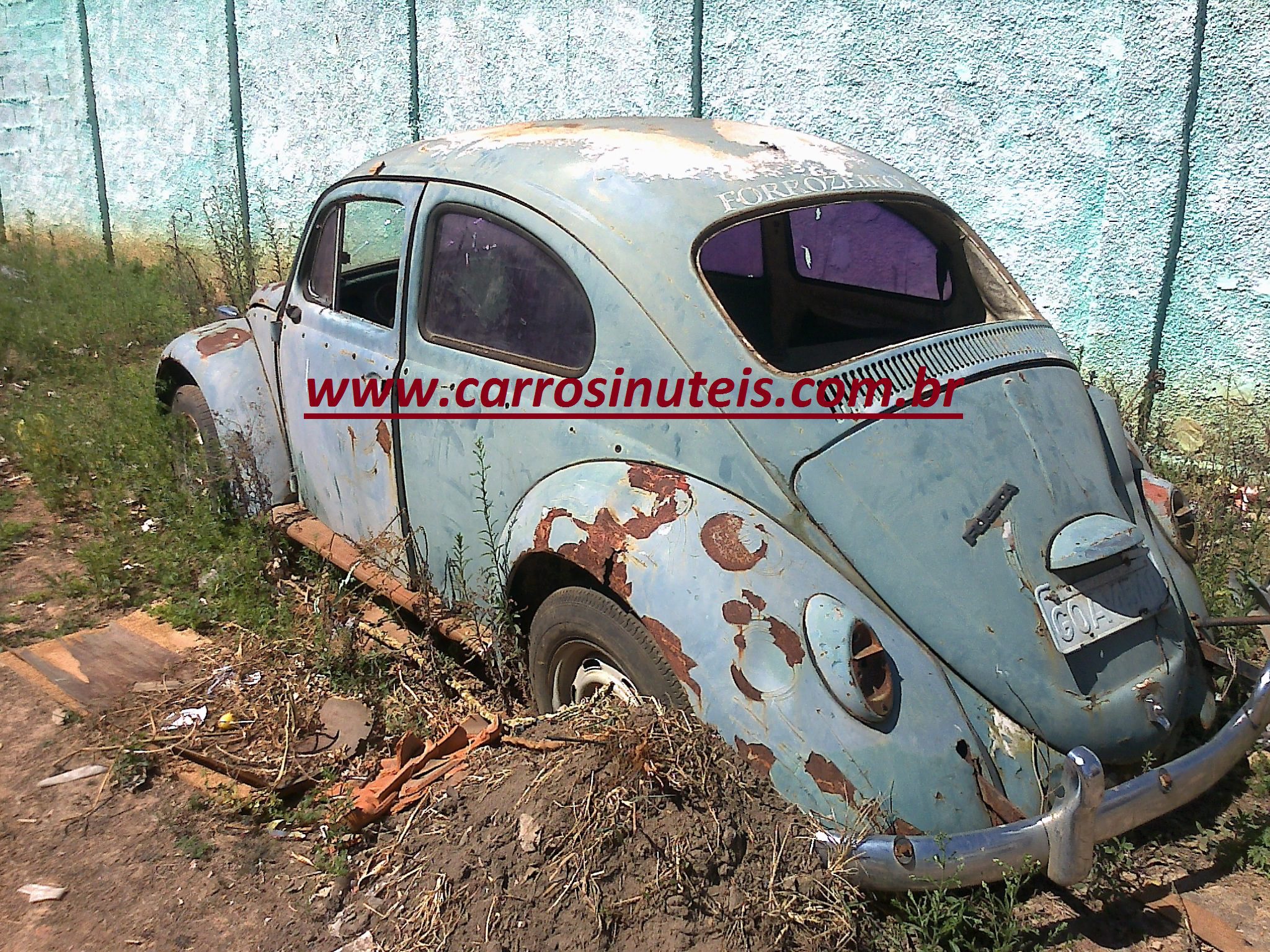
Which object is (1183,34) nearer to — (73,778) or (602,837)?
(602,837)

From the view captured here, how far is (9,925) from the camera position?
2.51m

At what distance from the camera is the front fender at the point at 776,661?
222cm

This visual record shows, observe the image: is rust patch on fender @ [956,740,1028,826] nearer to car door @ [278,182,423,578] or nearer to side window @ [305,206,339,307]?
car door @ [278,182,423,578]

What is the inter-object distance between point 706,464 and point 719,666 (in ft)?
1.79

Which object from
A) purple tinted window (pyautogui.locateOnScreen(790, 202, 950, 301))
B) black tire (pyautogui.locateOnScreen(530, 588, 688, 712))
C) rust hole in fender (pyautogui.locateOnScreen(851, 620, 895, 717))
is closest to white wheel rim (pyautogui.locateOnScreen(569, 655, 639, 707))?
black tire (pyautogui.locateOnScreen(530, 588, 688, 712))

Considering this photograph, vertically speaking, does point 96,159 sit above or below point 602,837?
above

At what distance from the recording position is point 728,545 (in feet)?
7.96

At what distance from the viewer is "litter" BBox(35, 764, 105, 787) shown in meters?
3.04

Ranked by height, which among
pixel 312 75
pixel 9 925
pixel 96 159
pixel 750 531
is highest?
pixel 312 75

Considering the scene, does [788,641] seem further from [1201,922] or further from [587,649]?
[1201,922]

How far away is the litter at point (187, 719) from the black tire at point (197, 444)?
124 centimetres

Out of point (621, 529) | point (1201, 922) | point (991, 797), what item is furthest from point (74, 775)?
point (1201, 922)

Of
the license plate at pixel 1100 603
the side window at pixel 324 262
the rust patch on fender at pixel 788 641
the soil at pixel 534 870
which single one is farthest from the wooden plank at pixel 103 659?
the license plate at pixel 1100 603

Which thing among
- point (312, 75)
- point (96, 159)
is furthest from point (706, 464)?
point (96, 159)
